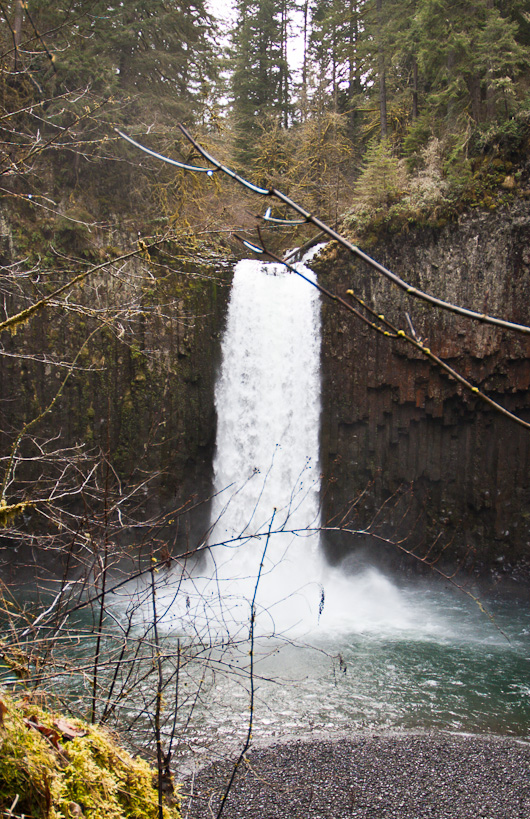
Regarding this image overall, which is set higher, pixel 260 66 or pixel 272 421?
pixel 260 66

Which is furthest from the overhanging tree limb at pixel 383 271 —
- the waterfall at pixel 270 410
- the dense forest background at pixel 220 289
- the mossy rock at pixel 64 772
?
the waterfall at pixel 270 410

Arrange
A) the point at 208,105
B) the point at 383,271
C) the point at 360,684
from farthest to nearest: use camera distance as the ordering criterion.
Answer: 1. the point at 208,105
2. the point at 360,684
3. the point at 383,271

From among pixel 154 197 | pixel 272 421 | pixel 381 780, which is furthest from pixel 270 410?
pixel 381 780

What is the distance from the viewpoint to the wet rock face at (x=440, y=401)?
35.7ft

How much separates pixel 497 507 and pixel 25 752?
37.4 feet

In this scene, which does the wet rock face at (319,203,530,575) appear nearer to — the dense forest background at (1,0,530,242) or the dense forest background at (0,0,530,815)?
the dense forest background at (0,0,530,815)

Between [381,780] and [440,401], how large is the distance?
25.4 ft

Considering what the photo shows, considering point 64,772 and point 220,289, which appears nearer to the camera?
point 64,772

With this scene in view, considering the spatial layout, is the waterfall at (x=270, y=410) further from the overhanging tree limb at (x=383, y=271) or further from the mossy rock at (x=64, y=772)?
the overhanging tree limb at (x=383, y=271)

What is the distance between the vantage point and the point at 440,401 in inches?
451

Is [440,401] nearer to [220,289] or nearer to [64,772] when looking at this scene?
[220,289]

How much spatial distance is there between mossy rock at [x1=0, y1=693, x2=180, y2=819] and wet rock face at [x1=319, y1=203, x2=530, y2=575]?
29.9 feet

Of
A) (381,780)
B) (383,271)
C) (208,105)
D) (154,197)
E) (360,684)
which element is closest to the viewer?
(383,271)

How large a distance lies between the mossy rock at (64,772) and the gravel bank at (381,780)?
3.21 meters
